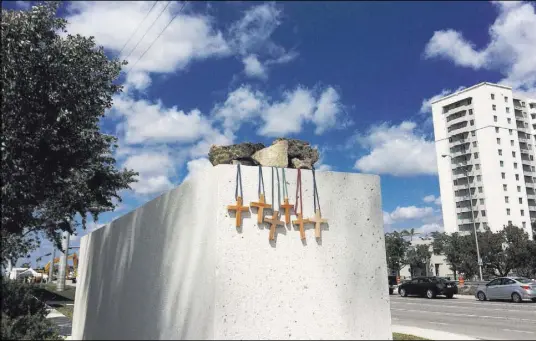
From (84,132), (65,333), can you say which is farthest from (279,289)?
(65,333)

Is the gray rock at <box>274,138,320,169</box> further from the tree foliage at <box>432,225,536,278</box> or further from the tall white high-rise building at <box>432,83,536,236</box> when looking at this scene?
the tall white high-rise building at <box>432,83,536,236</box>

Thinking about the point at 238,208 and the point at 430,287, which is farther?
the point at 430,287

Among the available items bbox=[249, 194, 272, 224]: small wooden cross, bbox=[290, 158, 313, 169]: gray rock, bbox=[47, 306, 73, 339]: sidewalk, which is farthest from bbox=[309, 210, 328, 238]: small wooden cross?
bbox=[47, 306, 73, 339]: sidewalk

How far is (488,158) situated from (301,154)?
83.2 m

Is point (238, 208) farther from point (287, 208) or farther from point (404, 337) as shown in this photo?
point (404, 337)

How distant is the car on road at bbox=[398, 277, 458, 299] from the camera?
87.7 feet

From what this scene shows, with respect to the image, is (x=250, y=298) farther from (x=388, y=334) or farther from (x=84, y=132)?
(x=84, y=132)

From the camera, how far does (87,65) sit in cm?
1152

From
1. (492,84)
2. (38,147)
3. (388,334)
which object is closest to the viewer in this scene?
(388,334)

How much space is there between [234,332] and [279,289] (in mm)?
925

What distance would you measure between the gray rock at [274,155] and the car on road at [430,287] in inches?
875

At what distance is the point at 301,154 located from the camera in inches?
323

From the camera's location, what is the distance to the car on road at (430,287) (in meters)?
26.7

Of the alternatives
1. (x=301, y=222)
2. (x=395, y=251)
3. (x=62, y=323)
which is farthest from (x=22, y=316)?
(x=395, y=251)
